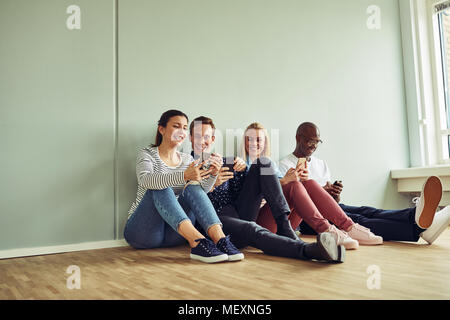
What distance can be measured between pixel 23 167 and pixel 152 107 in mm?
757

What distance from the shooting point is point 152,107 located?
2.18m

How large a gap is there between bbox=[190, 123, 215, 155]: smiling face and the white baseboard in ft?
2.18

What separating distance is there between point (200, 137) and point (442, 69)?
2.48m

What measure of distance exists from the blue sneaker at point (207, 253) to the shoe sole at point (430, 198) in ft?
3.22

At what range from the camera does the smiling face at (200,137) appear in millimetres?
2109

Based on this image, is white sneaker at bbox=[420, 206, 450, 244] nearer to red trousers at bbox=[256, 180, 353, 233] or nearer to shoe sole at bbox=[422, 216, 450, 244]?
shoe sole at bbox=[422, 216, 450, 244]

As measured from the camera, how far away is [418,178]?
9.84 feet

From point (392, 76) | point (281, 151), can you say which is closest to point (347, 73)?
point (392, 76)

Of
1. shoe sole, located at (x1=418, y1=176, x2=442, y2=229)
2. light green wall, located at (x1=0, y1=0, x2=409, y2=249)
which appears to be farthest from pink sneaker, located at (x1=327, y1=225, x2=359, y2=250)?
light green wall, located at (x1=0, y1=0, x2=409, y2=249)

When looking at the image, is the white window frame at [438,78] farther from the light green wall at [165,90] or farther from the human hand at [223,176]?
the human hand at [223,176]

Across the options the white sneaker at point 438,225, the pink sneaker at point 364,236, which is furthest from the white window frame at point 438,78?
the pink sneaker at point 364,236

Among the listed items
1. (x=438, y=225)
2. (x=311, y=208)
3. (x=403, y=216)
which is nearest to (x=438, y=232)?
(x=438, y=225)

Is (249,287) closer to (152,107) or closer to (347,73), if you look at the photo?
(152,107)

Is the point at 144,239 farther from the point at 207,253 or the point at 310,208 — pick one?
the point at 310,208
